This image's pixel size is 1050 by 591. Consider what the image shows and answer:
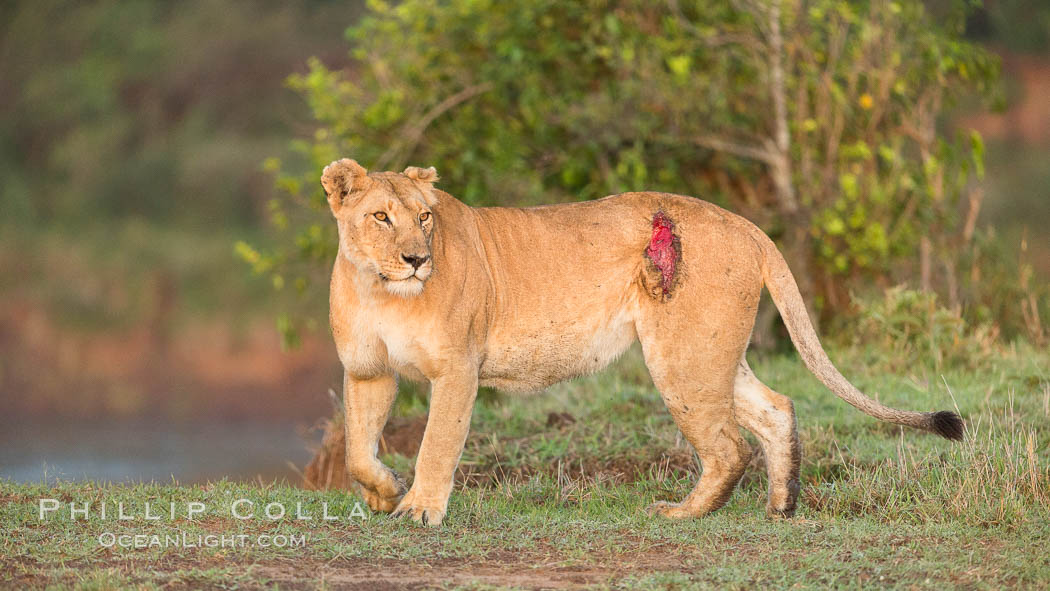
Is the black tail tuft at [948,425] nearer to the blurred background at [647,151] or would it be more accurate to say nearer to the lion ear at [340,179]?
the lion ear at [340,179]

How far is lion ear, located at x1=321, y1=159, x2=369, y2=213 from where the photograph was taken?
5301 millimetres

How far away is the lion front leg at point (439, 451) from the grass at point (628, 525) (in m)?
0.11

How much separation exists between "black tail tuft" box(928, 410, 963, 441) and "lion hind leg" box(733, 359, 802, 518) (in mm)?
652

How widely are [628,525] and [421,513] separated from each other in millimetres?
842

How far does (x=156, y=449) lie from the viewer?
12.5 m

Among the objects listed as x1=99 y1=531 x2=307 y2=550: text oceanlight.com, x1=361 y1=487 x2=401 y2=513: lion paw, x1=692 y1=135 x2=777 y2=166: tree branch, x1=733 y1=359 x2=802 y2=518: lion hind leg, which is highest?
x1=692 y1=135 x2=777 y2=166: tree branch

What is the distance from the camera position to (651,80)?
34.7 feet

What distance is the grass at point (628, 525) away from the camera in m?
4.41

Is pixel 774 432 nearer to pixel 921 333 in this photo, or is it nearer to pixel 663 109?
pixel 921 333

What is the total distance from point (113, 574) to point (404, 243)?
169 centimetres

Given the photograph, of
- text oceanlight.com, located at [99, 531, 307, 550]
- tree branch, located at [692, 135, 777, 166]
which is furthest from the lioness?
tree branch, located at [692, 135, 777, 166]

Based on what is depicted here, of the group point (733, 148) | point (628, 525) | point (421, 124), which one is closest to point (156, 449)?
point (421, 124)

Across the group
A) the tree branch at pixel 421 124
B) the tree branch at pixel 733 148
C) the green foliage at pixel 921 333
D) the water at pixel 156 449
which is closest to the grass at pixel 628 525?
the green foliage at pixel 921 333

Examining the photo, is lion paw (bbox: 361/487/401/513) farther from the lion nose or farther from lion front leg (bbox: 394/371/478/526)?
the lion nose
